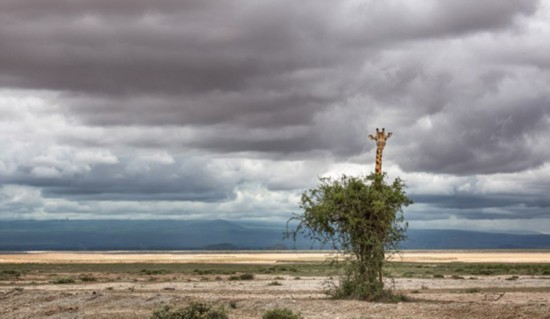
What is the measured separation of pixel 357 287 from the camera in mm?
38906

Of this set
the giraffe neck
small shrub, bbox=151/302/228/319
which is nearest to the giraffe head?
the giraffe neck

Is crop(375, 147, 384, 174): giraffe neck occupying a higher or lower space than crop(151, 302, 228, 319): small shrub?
higher

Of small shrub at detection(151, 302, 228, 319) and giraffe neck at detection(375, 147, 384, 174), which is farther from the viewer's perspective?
giraffe neck at detection(375, 147, 384, 174)

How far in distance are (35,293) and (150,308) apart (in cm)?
1242

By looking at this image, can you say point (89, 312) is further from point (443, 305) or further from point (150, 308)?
point (443, 305)

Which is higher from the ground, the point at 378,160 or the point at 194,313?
the point at 378,160

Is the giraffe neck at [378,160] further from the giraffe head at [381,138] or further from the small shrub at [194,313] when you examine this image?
the small shrub at [194,313]

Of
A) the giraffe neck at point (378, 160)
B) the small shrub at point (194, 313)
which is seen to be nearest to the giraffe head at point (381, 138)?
the giraffe neck at point (378, 160)

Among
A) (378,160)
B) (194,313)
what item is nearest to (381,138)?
(378,160)

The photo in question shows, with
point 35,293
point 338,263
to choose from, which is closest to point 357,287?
point 338,263

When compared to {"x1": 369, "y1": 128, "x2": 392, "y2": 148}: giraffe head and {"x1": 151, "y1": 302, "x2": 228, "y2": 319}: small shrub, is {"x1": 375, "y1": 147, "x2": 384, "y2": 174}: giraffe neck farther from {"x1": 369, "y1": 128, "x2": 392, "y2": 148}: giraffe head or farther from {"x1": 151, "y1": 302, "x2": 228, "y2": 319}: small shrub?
{"x1": 151, "y1": 302, "x2": 228, "y2": 319}: small shrub

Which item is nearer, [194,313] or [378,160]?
[194,313]

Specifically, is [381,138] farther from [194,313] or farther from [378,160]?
[194,313]

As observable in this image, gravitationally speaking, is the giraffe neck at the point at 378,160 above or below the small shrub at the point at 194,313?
above
